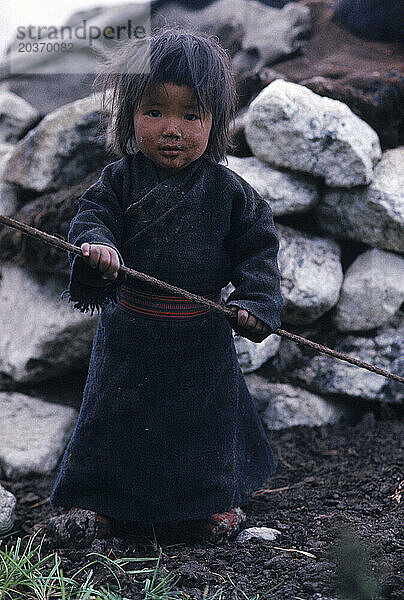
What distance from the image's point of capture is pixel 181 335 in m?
1.94

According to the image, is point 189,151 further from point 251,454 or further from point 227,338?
point 251,454

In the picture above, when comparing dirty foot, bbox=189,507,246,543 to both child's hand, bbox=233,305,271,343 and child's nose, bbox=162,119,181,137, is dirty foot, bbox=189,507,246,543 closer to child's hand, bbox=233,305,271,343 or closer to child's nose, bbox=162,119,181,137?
child's hand, bbox=233,305,271,343

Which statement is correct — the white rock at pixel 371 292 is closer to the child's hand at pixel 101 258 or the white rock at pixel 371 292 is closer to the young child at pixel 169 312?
the young child at pixel 169 312

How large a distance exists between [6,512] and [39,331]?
964 millimetres

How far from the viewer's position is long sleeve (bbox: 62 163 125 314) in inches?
67.5

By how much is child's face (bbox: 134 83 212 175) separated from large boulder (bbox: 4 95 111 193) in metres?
1.26

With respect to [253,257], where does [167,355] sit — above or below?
below

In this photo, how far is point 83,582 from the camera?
1.67m

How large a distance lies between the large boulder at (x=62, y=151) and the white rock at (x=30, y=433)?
41.6 inches

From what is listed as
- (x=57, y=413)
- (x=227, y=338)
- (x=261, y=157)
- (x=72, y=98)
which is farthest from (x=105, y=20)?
(x=227, y=338)

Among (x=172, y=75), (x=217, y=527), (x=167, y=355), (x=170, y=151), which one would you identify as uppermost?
(x=172, y=75)

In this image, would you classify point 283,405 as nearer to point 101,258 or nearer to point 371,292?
point 371,292

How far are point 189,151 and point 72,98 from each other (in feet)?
8.69

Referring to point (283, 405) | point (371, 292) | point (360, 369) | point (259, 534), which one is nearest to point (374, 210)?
point (371, 292)
